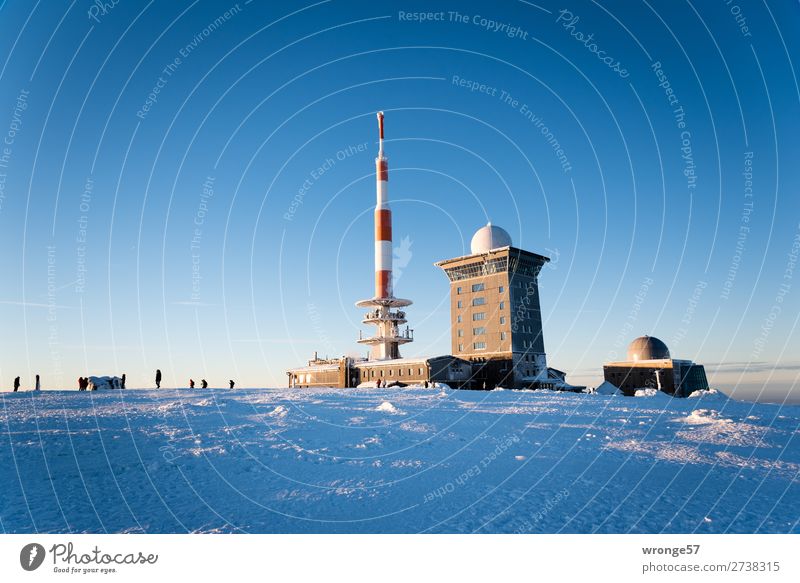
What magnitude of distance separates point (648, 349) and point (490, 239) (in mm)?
24245

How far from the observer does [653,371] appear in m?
61.1

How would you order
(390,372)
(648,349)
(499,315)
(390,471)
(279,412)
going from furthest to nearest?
(648,349)
(499,315)
(390,372)
(279,412)
(390,471)

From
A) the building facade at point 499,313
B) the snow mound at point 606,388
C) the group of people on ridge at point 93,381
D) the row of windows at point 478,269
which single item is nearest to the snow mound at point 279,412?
the group of people on ridge at point 93,381

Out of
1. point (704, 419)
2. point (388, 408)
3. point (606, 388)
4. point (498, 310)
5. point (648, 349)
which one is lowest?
point (606, 388)

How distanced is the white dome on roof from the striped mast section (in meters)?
11.6

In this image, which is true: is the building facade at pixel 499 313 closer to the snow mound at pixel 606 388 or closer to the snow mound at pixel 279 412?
the snow mound at pixel 606 388

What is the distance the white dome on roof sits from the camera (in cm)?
6431

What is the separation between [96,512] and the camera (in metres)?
10.6

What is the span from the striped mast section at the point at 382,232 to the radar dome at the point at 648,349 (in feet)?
107

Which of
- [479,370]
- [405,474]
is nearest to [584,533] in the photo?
[405,474]

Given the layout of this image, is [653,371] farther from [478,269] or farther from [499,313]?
[478,269]

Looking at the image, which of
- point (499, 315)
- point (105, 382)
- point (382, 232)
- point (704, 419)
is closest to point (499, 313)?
point (499, 315)

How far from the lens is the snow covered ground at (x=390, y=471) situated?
409 inches
